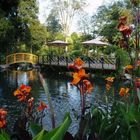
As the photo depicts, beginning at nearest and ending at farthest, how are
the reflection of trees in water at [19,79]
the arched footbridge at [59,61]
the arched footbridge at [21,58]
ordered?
the reflection of trees in water at [19,79] < the arched footbridge at [59,61] < the arched footbridge at [21,58]

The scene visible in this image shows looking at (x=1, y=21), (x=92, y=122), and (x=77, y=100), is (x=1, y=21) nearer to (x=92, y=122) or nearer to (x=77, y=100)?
(x=77, y=100)

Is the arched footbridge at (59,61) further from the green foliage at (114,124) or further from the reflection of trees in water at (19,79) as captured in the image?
the green foliage at (114,124)

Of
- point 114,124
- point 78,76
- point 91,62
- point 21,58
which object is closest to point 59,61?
point 21,58

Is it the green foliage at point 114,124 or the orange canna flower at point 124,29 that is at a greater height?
the orange canna flower at point 124,29

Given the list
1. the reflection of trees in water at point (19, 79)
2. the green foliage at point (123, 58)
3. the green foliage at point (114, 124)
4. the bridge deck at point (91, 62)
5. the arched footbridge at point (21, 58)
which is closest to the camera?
the green foliage at point (114, 124)

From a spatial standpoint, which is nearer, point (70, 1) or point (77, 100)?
point (77, 100)

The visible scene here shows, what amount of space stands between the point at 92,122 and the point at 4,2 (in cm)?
1906

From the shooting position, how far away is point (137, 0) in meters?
1.89

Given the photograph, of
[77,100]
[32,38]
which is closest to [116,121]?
[77,100]

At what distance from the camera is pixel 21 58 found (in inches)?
1214

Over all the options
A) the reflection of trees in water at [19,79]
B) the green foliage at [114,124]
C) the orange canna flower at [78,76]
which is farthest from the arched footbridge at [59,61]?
the orange canna flower at [78,76]

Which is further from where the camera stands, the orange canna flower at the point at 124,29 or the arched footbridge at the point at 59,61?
the arched footbridge at the point at 59,61

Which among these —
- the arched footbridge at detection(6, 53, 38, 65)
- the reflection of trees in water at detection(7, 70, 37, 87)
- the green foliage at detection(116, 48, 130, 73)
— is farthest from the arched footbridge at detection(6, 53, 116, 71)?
the green foliage at detection(116, 48, 130, 73)

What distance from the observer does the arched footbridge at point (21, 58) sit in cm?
3009
